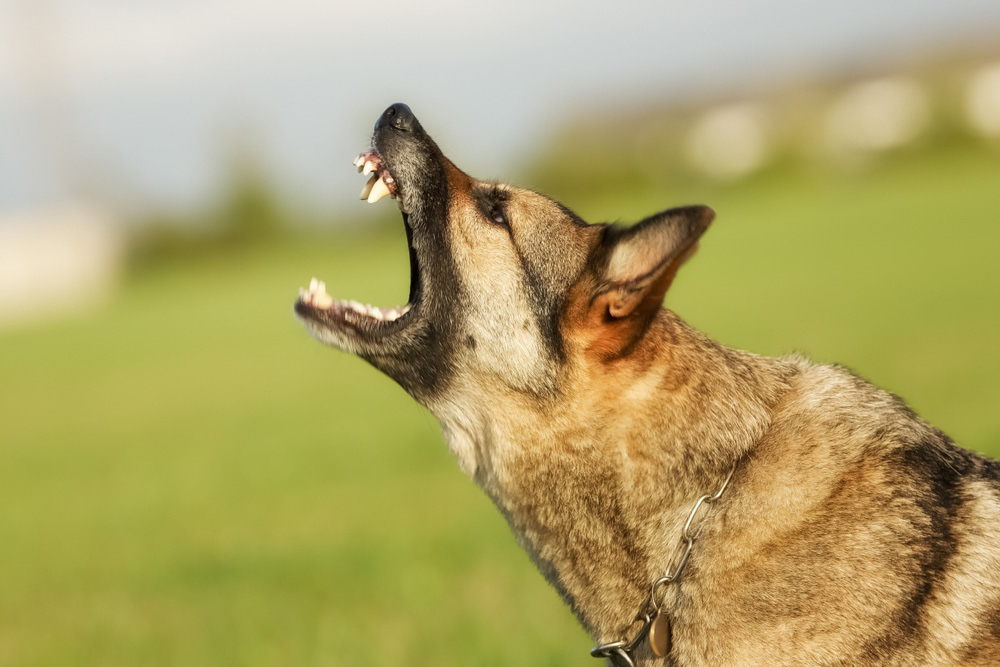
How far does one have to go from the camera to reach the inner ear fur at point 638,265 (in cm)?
296

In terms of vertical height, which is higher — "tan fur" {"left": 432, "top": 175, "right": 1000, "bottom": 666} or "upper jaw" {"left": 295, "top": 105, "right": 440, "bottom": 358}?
"upper jaw" {"left": 295, "top": 105, "right": 440, "bottom": 358}

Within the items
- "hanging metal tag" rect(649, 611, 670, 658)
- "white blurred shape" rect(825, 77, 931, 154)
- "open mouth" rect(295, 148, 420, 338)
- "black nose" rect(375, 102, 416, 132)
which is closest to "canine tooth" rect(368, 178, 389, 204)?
"open mouth" rect(295, 148, 420, 338)

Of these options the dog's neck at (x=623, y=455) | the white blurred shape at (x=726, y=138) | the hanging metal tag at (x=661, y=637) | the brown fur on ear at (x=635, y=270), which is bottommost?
the hanging metal tag at (x=661, y=637)

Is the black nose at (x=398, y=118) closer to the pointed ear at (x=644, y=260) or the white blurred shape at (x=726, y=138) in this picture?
the pointed ear at (x=644, y=260)

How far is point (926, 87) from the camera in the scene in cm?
6669

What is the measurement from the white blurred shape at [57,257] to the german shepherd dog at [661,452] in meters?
71.2

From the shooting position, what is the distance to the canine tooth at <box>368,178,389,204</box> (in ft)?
12.4

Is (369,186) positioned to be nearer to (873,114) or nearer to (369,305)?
(369,305)

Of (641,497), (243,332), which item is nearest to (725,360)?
(641,497)

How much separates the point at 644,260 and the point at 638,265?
0.04 metres

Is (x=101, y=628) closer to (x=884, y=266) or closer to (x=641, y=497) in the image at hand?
(x=641, y=497)

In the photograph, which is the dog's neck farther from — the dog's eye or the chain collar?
the dog's eye

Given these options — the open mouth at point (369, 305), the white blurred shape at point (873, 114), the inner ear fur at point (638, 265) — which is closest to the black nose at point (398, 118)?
the open mouth at point (369, 305)

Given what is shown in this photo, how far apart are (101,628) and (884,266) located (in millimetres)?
19910
